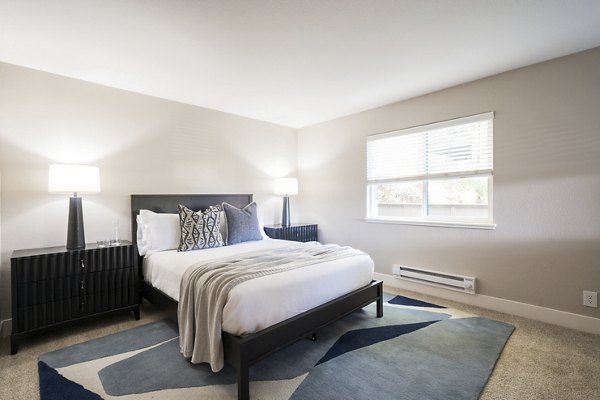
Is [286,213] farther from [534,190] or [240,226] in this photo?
[534,190]

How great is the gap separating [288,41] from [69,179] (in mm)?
2274

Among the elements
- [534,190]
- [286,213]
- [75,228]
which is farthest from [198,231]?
[534,190]

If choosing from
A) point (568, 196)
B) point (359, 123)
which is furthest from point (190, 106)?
point (568, 196)

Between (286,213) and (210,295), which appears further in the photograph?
(286,213)

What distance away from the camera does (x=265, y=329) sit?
1.81 metres

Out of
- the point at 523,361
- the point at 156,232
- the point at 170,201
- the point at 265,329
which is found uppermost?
the point at 170,201

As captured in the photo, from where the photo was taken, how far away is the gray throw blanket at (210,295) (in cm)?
178

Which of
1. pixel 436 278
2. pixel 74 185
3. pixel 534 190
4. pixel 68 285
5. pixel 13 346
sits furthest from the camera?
pixel 436 278

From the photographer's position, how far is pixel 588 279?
2504mm

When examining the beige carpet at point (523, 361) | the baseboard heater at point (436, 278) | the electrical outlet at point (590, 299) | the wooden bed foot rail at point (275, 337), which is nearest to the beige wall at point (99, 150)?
the beige carpet at point (523, 361)

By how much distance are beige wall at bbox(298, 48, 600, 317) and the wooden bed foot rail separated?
1.54 meters

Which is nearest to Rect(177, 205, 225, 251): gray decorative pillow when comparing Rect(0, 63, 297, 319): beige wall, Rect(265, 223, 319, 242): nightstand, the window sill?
Rect(0, 63, 297, 319): beige wall

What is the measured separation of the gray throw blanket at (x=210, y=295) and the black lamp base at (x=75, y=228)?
1.27m

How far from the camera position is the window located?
3129mm
